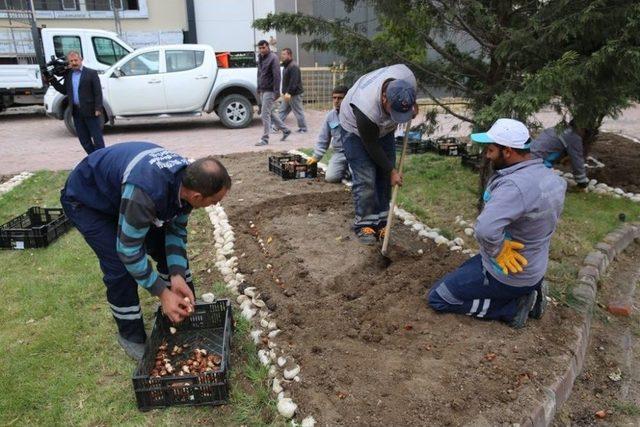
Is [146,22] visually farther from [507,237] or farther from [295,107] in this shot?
[507,237]

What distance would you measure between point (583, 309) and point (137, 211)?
3.21 meters

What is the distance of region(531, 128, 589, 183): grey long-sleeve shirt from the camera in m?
A: 6.48

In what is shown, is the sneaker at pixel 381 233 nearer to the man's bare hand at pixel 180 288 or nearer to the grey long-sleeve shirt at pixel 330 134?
the grey long-sleeve shirt at pixel 330 134

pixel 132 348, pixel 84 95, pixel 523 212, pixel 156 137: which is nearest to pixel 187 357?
pixel 132 348

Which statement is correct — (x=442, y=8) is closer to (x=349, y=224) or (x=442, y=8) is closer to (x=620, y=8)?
(x=620, y=8)

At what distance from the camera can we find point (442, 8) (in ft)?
15.8

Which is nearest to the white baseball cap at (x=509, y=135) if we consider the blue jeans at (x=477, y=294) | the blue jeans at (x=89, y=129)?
the blue jeans at (x=477, y=294)

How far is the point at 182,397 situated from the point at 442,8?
4007mm

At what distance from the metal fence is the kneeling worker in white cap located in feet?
44.4

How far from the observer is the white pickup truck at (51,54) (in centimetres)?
1312

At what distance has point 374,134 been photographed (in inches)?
178

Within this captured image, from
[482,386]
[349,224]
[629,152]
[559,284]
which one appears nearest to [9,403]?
[482,386]

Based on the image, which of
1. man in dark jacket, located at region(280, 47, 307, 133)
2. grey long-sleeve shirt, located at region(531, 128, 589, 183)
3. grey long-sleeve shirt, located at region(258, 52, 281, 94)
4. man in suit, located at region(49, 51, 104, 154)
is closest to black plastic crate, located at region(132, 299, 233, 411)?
grey long-sleeve shirt, located at region(531, 128, 589, 183)

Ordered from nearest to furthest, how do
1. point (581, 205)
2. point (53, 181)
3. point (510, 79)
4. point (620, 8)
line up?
point (620, 8) < point (510, 79) < point (581, 205) < point (53, 181)
